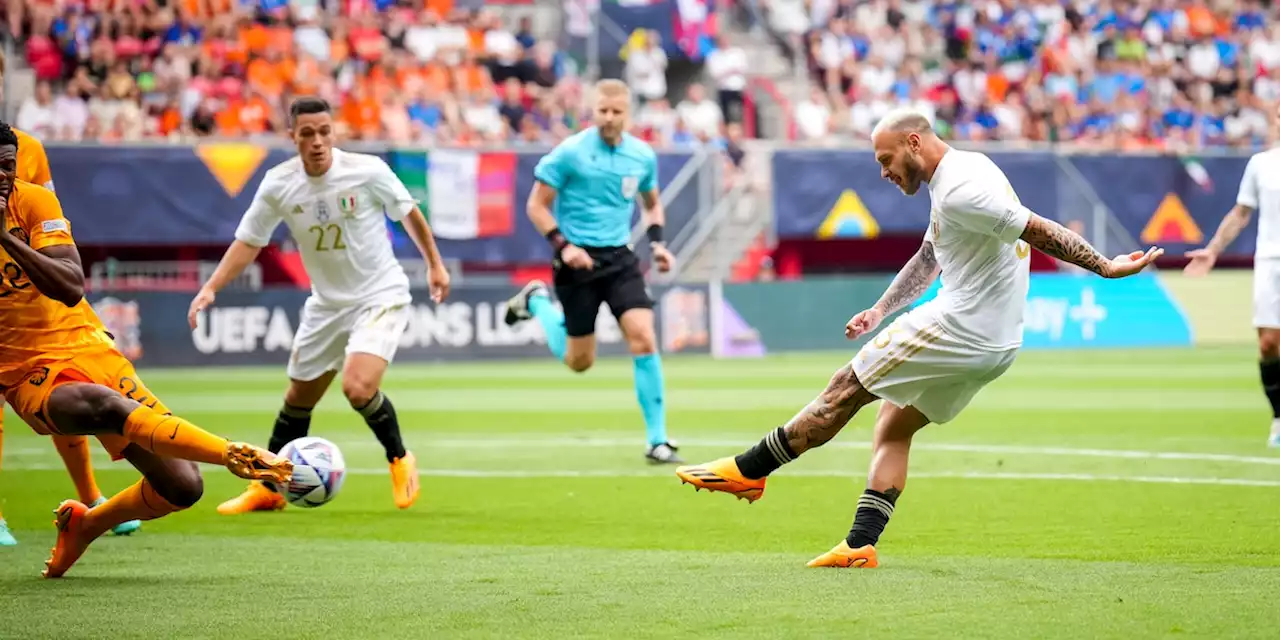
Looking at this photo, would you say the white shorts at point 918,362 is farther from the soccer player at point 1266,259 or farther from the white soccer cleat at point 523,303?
Result: the white soccer cleat at point 523,303

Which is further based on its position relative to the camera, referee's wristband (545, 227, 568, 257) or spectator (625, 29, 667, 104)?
spectator (625, 29, 667, 104)

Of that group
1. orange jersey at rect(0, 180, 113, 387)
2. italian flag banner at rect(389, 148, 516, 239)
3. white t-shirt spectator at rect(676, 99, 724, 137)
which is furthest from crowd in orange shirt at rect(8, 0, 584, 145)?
orange jersey at rect(0, 180, 113, 387)

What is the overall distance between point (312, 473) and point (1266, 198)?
8.06 metres

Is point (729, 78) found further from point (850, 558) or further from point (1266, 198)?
point (850, 558)

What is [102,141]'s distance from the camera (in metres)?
24.4

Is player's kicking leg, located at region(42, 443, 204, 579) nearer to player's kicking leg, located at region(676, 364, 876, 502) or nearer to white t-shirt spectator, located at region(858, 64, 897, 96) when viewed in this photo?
player's kicking leg, located at region(676, 364, 876, 502)

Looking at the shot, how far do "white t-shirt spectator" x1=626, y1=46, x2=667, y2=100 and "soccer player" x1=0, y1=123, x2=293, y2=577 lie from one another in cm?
2295

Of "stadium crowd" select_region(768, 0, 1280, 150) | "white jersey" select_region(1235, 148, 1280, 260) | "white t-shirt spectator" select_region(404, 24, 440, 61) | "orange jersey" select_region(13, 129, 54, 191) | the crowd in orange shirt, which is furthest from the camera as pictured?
"stadium crowd" select_region(768, 0, 1280, 150)

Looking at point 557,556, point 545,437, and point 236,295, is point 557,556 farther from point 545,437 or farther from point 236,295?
point 236,295

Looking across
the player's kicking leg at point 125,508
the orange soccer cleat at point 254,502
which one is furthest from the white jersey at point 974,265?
the orange soccer cleat at point 254,502

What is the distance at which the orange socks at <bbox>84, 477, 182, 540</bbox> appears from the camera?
24.6 ft

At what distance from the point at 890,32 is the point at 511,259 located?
10547mm

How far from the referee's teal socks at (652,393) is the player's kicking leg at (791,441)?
4.76 m

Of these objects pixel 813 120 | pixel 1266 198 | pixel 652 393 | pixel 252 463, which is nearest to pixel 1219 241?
pixel 1266 198
